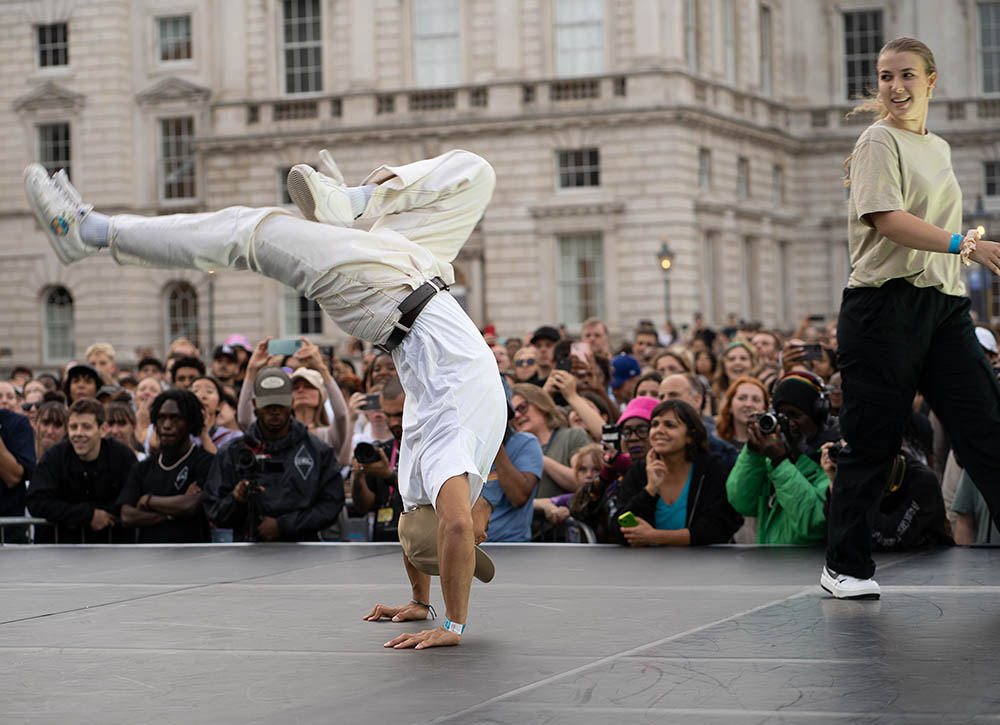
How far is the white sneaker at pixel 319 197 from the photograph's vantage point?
6.28m

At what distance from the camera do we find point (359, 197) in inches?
259

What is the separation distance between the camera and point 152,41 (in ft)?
151

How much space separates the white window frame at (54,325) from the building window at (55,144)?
3640 millimetres

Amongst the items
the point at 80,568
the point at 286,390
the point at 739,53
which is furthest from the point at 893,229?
the point at 739,53

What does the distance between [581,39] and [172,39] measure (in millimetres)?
12245

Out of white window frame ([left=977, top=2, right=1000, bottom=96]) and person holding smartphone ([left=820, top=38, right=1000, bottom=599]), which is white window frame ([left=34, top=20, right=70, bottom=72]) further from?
person holding smartphone ([left=820, top=38, right=1000, bottom=599])

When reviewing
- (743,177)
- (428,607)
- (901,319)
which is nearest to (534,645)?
(428,607)

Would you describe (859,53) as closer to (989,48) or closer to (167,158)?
(989,48)

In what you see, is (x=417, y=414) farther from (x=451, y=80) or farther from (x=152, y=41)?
(x=152, y=41)

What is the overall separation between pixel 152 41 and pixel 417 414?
4149cm

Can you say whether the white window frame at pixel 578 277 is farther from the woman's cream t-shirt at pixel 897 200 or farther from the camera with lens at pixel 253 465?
the woman's cream t-shirt at pixel 897 200

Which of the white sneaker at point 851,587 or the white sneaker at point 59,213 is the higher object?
the white sneaker at point 59,213

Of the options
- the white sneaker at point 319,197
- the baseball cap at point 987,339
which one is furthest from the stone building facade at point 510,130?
the white sneaker at point 319,197

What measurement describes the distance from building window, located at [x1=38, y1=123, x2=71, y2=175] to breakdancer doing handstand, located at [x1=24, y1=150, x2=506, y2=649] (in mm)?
41848
